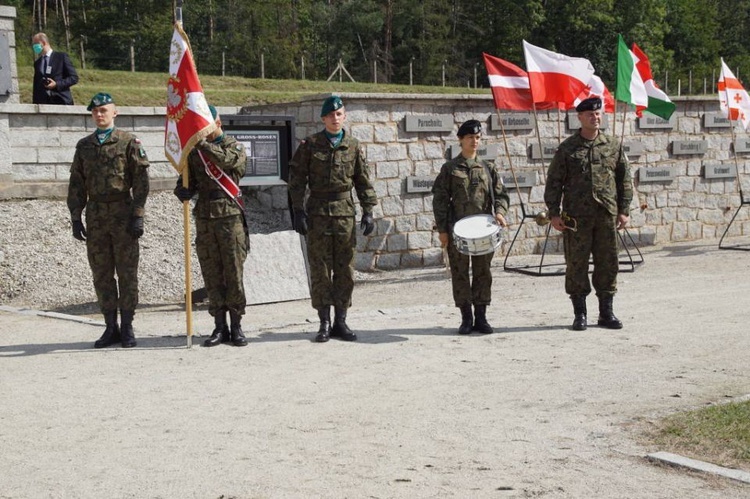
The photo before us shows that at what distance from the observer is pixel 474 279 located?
930 centimetres

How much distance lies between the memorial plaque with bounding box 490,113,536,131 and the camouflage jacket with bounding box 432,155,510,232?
6.10m

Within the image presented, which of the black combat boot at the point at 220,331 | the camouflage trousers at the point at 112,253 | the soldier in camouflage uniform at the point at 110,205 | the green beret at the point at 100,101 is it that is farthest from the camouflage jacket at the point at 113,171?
the black combat boot at the point at 220,331

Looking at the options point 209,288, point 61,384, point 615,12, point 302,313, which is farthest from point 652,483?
point 615,12

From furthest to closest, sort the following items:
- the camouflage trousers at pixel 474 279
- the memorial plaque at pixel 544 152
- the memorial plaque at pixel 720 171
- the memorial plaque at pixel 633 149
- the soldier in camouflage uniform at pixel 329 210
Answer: the memorial plaque at pixel 720 171
the memorial plaque at pixel 633 149
the memorial plaque at pixel 544 152
the camouflage trousers at pixel 474 279
the soldier in camouflage uniform at pixel 329 210

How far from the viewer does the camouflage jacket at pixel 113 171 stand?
868 cm

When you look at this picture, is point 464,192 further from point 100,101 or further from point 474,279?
point 100,101

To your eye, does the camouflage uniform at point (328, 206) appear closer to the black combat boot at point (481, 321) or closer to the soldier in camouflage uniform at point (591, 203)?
the black combat boot at point (481, 321)

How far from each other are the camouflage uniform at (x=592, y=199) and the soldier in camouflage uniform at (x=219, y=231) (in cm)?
279

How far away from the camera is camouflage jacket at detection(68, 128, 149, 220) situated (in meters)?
8.68

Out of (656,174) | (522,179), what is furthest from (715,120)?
(522,179)

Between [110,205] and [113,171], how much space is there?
28 centimetres

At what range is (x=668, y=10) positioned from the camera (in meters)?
64.0

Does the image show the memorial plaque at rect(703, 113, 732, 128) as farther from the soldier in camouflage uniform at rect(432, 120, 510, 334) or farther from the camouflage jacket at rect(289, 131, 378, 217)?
the camouflage jacket at rect(289, 131, 378, 217)

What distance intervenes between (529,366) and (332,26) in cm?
4373
